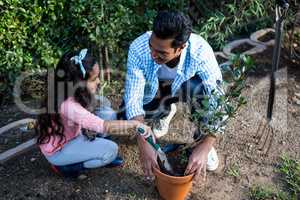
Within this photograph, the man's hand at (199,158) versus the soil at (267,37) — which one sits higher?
the soil at (267,37)

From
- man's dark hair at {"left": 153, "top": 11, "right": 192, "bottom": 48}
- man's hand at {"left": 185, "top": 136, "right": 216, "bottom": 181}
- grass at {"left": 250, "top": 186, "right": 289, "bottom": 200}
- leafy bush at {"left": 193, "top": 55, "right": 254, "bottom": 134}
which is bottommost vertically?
grass at {"left": 250, "top": 186, "right": 289, "bottom": 200}

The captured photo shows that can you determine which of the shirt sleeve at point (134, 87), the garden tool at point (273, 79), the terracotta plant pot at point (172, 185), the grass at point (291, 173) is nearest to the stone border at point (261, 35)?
the garden tool at point (273, 79)

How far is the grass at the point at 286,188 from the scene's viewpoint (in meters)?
2.84

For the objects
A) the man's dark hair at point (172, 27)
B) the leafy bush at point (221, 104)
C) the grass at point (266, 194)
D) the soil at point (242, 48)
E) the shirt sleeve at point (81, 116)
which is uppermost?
the man's dark hair at point (172, 27)

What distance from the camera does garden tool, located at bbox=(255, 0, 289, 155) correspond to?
9.93ft

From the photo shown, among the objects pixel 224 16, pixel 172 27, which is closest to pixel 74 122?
pixel 172 27

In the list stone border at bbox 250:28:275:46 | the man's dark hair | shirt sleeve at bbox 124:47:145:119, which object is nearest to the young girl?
shirt sleeve at bbox 124:47:145:119

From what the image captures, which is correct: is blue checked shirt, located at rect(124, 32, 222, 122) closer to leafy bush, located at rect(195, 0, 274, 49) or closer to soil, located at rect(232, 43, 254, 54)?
leafy bush, located at rect(195, 0, 274, 49)

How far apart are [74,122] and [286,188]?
55.9 inches

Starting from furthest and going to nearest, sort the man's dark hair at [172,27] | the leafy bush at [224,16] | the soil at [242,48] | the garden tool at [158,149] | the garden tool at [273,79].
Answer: the soil at [242,48], the leafy bush at [224,16], the garden tool at [273,79], the garden tool at [158,149], the man's dark hair at [172,27]

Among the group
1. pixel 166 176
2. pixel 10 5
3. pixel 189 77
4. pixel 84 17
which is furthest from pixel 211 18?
pixel 166 176

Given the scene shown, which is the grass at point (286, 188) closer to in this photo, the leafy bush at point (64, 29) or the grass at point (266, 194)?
the grass at point (266, 194)

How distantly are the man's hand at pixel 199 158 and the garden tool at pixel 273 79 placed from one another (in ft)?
2.51

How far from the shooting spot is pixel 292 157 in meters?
3.19
